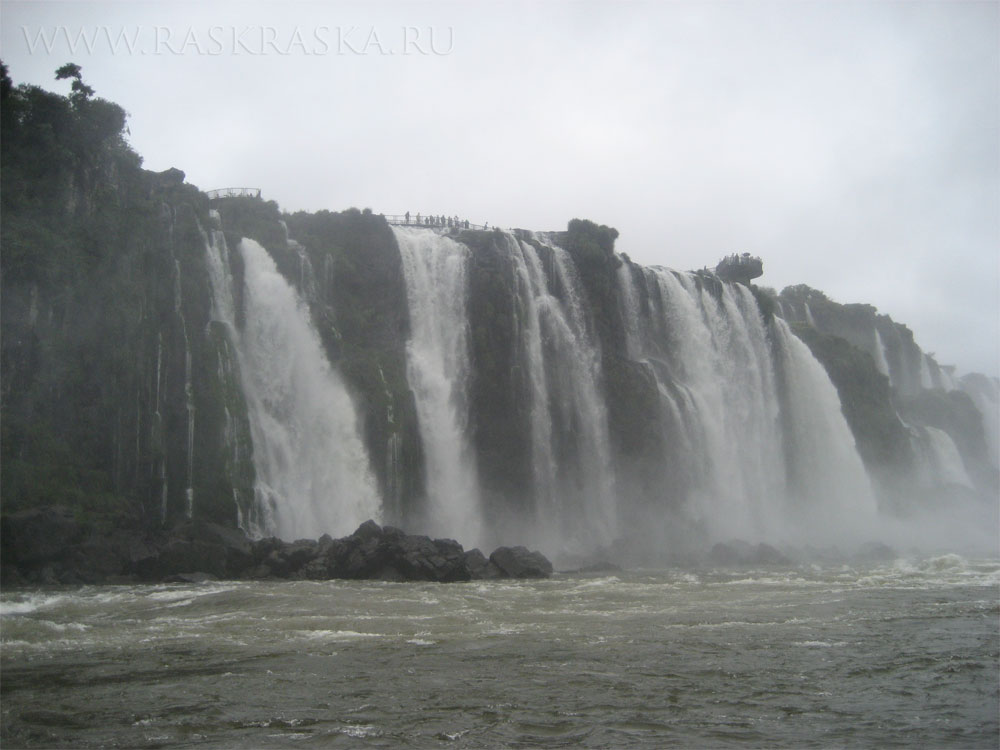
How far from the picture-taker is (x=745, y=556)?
38594 mm

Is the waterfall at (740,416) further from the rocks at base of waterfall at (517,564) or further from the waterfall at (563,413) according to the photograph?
the rocks at base of waterfall at (517,564)

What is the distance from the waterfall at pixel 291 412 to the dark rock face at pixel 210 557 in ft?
16.1

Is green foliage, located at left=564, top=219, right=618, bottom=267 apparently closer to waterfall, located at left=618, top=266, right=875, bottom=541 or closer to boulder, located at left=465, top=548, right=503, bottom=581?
waterfall, located at left=618, top=266, right=875, bottom=541

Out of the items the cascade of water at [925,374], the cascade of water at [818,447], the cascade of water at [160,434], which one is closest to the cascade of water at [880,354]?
the cascade of water at [925,374]

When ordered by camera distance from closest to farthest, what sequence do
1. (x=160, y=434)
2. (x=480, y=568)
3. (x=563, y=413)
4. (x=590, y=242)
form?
(x=480, y=568), (x=160, y=434), (x=563, y=413), (x=590, y=242)

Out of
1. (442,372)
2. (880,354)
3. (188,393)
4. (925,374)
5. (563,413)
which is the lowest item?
(188,393)

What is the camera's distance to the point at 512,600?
22516 mm

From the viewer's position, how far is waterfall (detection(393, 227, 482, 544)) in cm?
4041

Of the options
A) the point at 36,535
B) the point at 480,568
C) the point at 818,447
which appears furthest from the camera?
the point at 818,447

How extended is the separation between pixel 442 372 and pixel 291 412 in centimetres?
830

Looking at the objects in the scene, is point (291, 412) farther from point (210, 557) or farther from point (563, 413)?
point (563, 413)

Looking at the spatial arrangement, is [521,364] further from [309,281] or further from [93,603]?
[93,603]

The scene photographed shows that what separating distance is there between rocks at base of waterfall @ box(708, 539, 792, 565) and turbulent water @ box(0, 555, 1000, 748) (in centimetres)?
1496

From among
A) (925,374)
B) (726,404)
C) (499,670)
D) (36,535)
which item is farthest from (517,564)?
(925,374)
